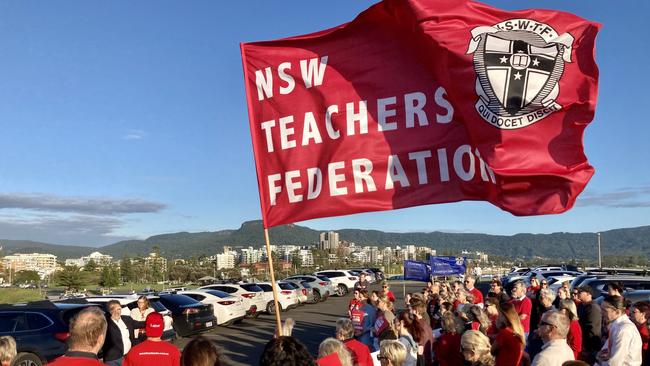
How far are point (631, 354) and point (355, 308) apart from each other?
214 inches

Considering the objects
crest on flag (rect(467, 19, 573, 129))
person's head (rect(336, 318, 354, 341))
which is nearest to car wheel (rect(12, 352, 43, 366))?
person's head (rect(336, 318, 354, 341))

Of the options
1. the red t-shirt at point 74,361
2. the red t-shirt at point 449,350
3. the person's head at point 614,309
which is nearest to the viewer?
the red t-shirt at point 74,361

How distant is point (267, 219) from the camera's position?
Result: 5957 millimetres

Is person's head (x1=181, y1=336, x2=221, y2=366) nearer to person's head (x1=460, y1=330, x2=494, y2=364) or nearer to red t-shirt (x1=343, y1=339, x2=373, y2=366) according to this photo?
red t-shirt (x1=343, y1=339, x2=373, y2=366)

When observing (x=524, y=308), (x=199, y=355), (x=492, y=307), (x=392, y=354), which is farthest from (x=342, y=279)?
(x=199, y=355)

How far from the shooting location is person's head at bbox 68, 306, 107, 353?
339 cm

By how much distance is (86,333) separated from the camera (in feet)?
11.1

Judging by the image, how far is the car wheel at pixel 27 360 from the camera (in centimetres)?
990

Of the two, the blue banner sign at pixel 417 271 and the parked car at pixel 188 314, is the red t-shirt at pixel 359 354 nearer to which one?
the parked car at pixel 188 314

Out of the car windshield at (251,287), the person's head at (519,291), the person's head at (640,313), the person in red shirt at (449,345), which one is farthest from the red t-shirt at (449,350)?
the car windshield at (251,287)

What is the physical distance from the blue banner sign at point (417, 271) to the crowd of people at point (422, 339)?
12.6 meters

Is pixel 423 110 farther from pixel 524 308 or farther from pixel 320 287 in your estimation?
pixel 320 287

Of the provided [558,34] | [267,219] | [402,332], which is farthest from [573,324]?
[267,219]

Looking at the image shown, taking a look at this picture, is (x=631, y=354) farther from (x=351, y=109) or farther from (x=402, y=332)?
(x=351, y=109)
